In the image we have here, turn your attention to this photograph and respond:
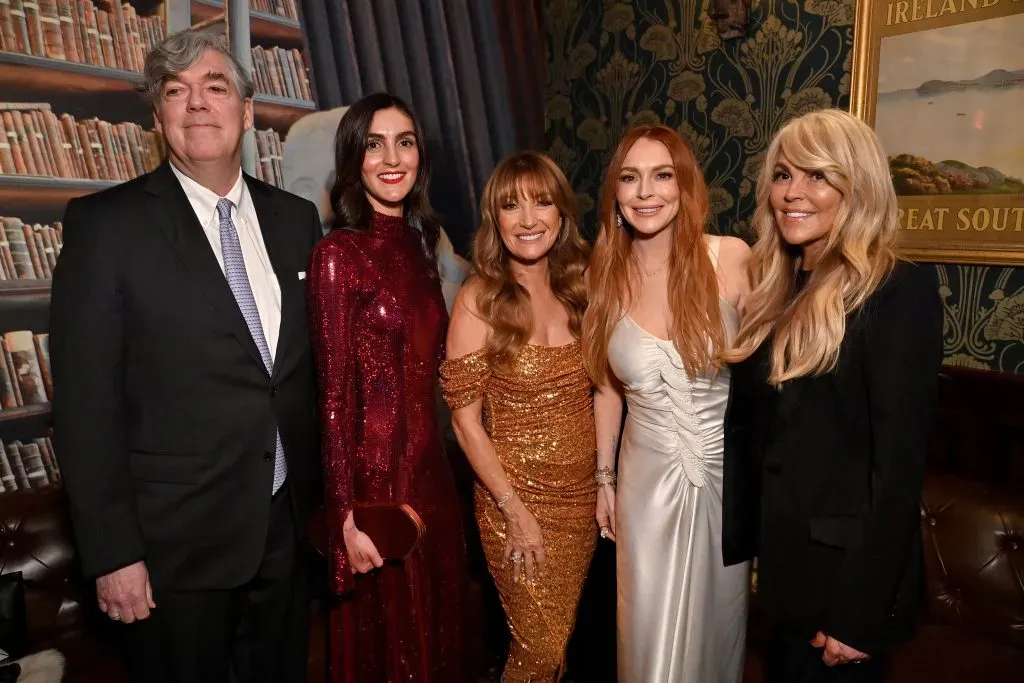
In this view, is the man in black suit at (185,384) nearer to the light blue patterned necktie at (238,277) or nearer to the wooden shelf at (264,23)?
the light blue patterned necktie at (238,277)

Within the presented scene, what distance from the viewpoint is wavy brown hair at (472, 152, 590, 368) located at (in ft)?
6.75

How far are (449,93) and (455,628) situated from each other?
2393mm

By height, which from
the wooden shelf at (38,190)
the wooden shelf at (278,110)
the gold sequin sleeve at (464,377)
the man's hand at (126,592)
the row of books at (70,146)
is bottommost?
the man's hand at (126,592)

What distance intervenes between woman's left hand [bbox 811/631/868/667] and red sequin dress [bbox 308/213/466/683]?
3.26 ft

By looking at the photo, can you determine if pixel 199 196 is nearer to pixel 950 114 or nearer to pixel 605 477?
pixel 605 477

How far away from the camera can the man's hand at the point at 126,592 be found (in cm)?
166

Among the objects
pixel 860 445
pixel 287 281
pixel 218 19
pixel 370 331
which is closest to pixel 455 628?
pixel 370 331

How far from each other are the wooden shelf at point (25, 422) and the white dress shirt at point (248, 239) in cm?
117

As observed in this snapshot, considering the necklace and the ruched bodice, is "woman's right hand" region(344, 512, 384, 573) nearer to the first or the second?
the ruched bodice

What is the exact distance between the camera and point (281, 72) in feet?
9.45

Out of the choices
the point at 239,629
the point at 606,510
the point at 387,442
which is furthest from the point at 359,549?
the point at 606,510

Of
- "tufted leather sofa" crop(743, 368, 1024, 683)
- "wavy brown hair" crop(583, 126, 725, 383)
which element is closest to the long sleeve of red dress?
"wavy brown hair" crop(583, 126, 725, 383)

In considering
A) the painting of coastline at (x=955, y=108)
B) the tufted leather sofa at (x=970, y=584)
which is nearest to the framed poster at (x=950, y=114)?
the painting of coastline at (x=955, y=108)

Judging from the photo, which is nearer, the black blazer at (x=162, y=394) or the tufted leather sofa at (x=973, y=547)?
the black blazer at (x=162, y=394)
